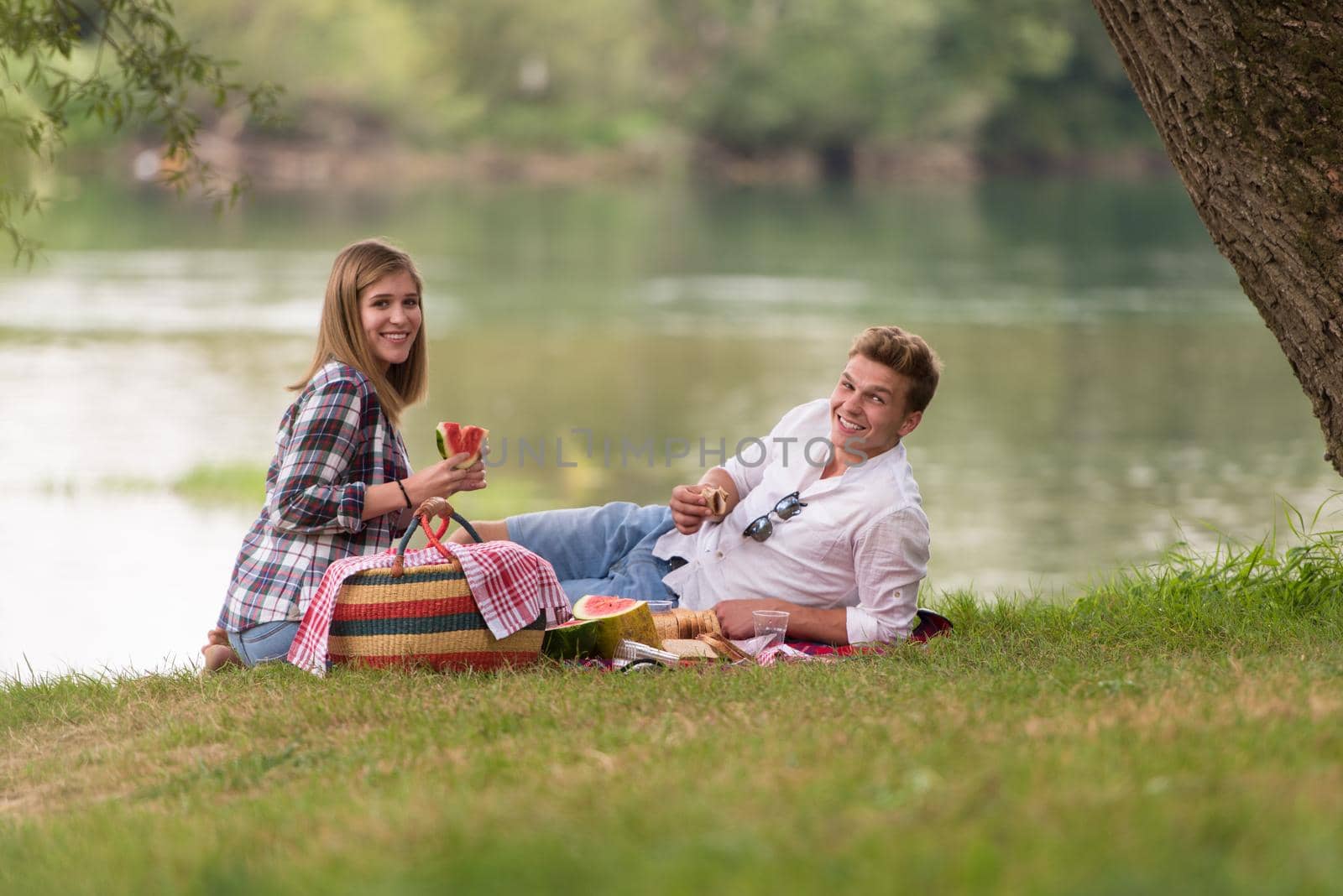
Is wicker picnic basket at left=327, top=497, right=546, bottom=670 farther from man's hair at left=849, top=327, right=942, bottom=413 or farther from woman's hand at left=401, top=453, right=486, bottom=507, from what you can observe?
man's hair at left=849, top=327, right=942, bottom=413

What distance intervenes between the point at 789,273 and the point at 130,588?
23678 millimetres

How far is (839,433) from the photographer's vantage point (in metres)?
5.90

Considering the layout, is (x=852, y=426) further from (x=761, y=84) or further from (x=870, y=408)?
(x=761, y=84)

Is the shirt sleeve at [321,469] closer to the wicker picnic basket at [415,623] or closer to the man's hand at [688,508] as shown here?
the wicker picnic basket at [415,623]

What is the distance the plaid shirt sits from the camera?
5.63m

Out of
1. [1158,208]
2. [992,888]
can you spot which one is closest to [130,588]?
[992,888]

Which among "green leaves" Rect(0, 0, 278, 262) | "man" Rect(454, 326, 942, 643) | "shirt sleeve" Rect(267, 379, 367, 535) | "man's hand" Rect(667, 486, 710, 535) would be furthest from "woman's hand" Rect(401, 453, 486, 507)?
"green leaves" Rect(0, 0, 278, 262)

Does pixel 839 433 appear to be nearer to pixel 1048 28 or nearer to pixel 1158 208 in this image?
pixel 1158 208

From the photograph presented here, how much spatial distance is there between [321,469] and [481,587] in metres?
0.86

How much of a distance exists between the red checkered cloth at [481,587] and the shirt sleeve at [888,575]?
3.82 ft

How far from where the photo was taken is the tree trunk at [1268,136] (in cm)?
531

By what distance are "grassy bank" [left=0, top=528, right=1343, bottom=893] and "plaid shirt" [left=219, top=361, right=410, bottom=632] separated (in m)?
0.36

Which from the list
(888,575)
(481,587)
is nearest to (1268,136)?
(888,575)

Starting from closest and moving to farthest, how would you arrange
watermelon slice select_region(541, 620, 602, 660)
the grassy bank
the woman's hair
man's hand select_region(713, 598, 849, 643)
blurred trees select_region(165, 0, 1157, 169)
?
the grassy bank → watermelon slice select_region(541, 620, 602, 660) → man's hand select_region(713, 598, 849, 643) → the woman's hair → blurred trees select_region(165, 0, 1157, 169)
